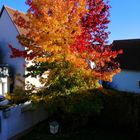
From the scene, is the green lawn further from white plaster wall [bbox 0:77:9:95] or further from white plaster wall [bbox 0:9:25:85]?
white plaster wall [bbox 0:9:25:85]

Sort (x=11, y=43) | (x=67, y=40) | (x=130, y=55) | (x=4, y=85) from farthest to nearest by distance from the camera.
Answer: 1. (x=130, y=55)
2. (x=11, y=43)
3. (x=4, y=85)
4. (x=67, y=40)

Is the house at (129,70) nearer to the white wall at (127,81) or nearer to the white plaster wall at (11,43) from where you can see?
the white wall at (127,81)

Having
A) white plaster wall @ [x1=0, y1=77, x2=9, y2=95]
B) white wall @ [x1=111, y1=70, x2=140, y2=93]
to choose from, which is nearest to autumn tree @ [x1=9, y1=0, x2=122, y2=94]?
white plaster wall @ [x1=0, y1=77, x2=9, y2=95]

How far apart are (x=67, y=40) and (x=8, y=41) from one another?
11.8 meters

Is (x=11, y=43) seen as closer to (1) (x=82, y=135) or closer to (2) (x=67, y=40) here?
(2) (x=67, y=40)

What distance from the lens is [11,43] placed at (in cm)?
2483

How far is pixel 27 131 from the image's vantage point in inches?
619

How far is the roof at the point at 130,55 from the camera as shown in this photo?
99.6ft

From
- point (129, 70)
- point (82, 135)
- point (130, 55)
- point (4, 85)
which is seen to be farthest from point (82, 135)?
point (130, 55)

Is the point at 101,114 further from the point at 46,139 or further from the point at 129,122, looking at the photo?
the point at 46,139

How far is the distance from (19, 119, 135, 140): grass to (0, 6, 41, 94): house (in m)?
9.29

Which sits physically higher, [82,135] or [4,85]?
[4,85]

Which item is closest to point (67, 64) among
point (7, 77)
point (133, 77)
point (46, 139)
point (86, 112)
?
point (86, 112)

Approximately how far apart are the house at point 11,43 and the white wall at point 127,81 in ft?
34.8
